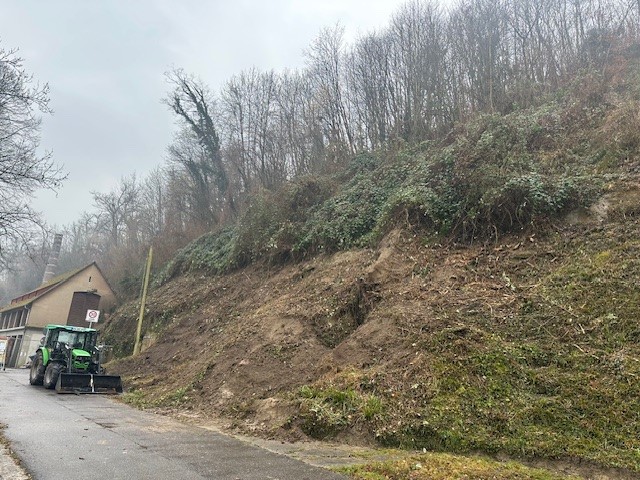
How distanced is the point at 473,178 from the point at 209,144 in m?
25.8

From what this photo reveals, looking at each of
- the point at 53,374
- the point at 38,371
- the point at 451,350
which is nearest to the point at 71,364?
the point at 53,374

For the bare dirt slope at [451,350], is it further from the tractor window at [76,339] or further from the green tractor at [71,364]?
the tractor window at [76,339]

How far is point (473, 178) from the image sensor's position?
1322 centimetres

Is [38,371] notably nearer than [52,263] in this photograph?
Yes

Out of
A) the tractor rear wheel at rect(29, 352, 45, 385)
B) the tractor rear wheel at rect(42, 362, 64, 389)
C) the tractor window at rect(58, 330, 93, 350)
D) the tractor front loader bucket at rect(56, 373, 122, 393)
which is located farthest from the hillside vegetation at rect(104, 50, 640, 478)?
the tractor rear wheel at rect(29, 352, 45, 385)

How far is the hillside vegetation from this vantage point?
7.19 metres

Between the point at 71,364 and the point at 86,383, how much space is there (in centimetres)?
161

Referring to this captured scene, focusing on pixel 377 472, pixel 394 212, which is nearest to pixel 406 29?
pixel 394 212

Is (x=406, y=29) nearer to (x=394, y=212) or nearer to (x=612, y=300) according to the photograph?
(x=394, y=212)

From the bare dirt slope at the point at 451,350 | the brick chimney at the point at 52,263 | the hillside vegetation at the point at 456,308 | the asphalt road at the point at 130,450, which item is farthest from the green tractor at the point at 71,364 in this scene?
the brick chimney at the point at 52,263

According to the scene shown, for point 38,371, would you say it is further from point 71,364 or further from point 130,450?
point 130,450

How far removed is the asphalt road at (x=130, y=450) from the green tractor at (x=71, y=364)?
4.20 m

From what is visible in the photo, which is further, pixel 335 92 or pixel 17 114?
pixel 335 92

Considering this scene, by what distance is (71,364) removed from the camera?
56.1 ft
